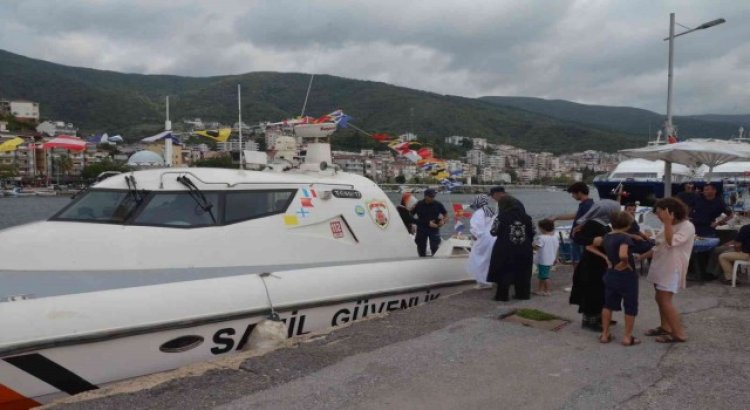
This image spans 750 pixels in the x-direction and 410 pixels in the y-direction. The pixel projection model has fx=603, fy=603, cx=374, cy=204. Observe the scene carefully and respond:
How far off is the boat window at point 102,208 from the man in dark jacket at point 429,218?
15.8 feet

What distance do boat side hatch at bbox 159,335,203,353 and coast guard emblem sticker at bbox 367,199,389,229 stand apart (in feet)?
10.9

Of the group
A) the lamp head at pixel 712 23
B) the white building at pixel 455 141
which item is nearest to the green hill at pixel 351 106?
the white building at pixel 455 141

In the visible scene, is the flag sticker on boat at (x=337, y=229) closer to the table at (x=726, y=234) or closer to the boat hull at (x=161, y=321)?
the boat hull at (x=161, y=321)

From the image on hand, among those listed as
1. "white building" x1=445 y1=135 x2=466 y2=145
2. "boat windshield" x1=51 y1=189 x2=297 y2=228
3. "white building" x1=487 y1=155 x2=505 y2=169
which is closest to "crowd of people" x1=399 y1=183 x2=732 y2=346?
"boat windshield" x1=51 y1=189 x2=297 y2=228

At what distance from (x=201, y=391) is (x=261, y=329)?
1.39m

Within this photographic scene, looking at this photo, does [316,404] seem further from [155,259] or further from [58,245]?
[58,245]

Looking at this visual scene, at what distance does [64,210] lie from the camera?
6.74m

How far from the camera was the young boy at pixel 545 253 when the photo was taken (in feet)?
25.4

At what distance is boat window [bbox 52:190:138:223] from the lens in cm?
650

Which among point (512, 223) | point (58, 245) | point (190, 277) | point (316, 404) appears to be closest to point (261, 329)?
point (190, 277)

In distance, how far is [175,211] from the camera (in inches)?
258

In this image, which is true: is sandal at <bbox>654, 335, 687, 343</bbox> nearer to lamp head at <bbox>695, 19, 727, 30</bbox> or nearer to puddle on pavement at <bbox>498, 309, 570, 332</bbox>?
puddle on pavement at <bbox>498, 309, 570, 332</bbox>

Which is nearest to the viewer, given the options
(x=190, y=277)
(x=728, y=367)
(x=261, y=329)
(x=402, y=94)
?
(x=728, y=367)

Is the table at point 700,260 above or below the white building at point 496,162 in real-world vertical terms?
below
